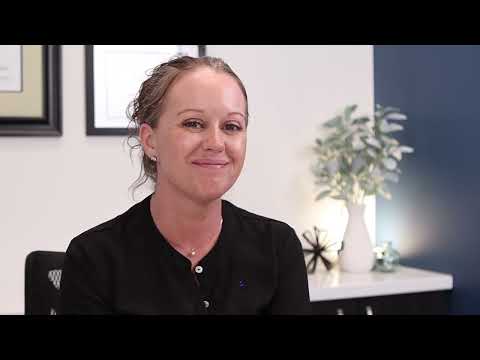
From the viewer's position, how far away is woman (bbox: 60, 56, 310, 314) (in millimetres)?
1007

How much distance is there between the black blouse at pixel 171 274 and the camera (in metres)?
1.00

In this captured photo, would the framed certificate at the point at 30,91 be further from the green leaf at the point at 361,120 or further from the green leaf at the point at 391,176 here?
the green leaf at the point at 391,176

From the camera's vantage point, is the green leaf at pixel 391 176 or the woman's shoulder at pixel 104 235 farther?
the green leaf at pixel 391 176

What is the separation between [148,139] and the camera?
1113 millimetres

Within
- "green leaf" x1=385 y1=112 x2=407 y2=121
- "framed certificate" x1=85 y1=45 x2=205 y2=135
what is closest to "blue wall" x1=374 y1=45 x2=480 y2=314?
"green leaf" x1=385 y1=112 x2=407 y2=121

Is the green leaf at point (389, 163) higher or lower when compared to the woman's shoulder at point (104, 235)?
higher

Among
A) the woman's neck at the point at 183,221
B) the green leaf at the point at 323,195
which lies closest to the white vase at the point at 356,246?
the green leaf at the point at 323,195

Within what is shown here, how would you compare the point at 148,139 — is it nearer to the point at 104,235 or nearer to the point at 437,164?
the point at 104,235

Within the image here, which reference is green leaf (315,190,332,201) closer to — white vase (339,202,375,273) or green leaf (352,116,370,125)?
white vase (339,202,375,273)

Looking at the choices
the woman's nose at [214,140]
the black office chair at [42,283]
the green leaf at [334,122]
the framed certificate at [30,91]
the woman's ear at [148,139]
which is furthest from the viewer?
the green leaf at [334,122]

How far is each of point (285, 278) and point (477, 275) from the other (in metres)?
1.14

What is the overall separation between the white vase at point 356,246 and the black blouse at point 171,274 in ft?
3.62
